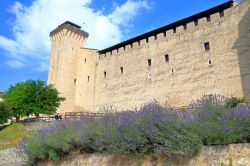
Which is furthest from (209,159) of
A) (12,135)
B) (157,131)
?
(12,135)

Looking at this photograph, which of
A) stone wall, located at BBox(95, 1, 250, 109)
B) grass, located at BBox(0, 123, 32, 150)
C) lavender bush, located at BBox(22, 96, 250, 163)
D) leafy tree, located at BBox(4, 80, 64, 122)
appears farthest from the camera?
leafy tree, located at BBox(4, 80, 64, 122)

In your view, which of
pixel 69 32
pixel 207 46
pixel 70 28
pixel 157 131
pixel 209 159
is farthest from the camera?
pixel 70 28


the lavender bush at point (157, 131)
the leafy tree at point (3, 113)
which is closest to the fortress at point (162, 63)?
the leafy tree at point (3, 113)

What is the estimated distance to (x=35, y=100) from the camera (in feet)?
88.9

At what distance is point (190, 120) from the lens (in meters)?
6.29

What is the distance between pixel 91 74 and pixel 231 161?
88.7 ft

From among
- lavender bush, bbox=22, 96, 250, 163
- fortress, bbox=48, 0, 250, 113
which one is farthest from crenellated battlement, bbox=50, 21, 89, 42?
lavender bush, bbox=22, 96, 250, 163

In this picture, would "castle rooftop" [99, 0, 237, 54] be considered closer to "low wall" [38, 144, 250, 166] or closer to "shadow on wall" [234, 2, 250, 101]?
"shadow on wall" [234, 2, 250, 101]

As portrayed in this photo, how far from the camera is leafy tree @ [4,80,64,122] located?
88.0 ft

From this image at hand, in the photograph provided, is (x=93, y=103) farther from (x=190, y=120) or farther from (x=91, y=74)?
(x=190, y=120)

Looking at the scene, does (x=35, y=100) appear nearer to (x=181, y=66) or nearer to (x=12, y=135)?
(x=12, y=135)

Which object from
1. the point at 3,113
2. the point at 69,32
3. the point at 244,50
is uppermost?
the point at 69,32

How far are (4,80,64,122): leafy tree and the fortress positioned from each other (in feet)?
12.0

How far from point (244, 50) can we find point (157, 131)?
50.8ft
